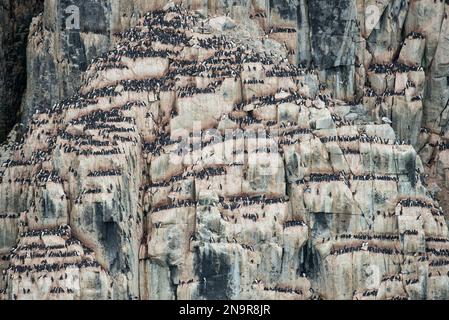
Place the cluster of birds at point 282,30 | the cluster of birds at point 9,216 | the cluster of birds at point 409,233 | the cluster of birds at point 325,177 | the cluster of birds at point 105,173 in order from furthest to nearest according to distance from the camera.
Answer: the cluster of birds at point 282,30, the cluster of birds at point 9,216, the cluster of birds at point 325,177, the cluster of birds at point 409,233, the cluster of birds at point 105,173

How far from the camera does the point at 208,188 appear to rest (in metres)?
169

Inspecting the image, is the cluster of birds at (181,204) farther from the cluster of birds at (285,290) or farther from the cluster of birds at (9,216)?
the cluster of birds at (9,216)

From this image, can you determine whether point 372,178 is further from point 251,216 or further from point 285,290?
point 285,290

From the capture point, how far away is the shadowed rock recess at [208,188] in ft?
548

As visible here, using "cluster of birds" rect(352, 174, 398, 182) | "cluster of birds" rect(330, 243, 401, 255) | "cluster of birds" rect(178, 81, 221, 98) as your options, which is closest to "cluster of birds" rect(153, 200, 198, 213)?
"cluster of birds" rect(178, 81, 221, 98)

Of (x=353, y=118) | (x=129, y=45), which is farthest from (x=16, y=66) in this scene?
(x=353, y=118)

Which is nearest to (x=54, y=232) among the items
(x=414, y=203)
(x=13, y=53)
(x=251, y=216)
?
(x=251, y=216)

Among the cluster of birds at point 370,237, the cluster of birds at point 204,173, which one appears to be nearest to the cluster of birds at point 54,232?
the cluster of birds at point 204,173

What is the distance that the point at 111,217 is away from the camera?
167000 mm

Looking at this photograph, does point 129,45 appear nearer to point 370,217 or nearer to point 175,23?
point 175,23

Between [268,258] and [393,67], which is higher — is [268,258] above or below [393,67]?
below

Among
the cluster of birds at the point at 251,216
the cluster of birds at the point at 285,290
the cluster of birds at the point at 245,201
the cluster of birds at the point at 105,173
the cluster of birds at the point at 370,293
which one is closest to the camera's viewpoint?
the cluster of birds at the point at 105,173

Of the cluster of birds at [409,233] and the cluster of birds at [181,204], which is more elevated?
the cluster of birds at [181,204]

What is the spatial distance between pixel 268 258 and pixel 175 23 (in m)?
18.4
